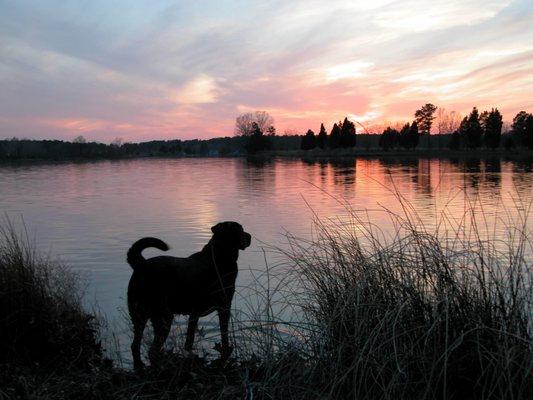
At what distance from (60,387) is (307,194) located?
2096 centimetres

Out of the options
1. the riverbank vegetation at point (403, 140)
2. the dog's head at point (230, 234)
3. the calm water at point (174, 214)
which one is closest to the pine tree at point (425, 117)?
the riverbank vegetation at point (403, 140)

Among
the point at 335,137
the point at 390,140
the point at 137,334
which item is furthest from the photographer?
the point at 335,137

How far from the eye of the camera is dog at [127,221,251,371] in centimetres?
454

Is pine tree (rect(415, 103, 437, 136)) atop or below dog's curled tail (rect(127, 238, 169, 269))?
atop

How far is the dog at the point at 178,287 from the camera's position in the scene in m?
4.54

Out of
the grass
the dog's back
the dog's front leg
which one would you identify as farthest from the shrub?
the dog's front leg

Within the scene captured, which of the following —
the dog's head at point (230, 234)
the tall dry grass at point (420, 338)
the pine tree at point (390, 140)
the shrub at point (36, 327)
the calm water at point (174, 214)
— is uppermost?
the pine tree at point (390, 140)

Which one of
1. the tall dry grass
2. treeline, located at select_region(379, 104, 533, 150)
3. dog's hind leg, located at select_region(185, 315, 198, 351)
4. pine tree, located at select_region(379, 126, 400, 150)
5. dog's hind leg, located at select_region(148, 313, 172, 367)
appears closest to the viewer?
the tall dry grass

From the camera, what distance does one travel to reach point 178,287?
4.71 metres

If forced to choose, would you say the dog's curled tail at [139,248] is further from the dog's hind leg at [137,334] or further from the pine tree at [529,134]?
the pine tree at [529,134]

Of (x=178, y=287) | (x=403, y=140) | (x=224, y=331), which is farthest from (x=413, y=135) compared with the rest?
(x=178, y=287)

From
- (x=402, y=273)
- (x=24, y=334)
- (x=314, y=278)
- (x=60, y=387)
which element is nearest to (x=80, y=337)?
(x=24, y=334)

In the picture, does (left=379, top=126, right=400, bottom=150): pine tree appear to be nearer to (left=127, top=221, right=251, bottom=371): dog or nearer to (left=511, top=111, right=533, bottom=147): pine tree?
(left=511, top=111, right=533, bottom=147): pine tree

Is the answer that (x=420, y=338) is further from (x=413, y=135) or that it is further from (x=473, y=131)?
(x=413, y=135)
